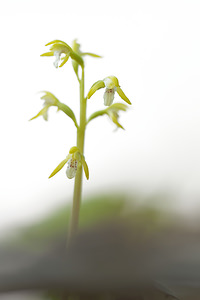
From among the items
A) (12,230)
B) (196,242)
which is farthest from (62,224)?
(196,242)

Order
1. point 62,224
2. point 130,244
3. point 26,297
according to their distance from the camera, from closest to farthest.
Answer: point 26,297 → point 130,244 → point 62,224

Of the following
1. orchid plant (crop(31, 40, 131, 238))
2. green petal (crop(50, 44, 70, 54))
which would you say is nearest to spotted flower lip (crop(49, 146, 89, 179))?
orchid plant (crop(31, 40, 131, 238))

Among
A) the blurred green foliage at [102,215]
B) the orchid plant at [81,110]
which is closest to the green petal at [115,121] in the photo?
the orchid plant at [81,110]

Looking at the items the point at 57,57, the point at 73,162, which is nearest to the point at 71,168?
the point at 73,162

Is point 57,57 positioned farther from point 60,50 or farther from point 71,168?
point 71,168

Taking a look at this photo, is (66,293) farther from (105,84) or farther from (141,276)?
(105,84)

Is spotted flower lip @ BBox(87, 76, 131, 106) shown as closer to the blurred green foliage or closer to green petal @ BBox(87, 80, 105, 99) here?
green petal @ BBox(87, 80, 105, 99)

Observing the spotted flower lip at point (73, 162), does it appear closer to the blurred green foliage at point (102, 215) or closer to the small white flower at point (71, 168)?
the small white flower at point (71, 168)
